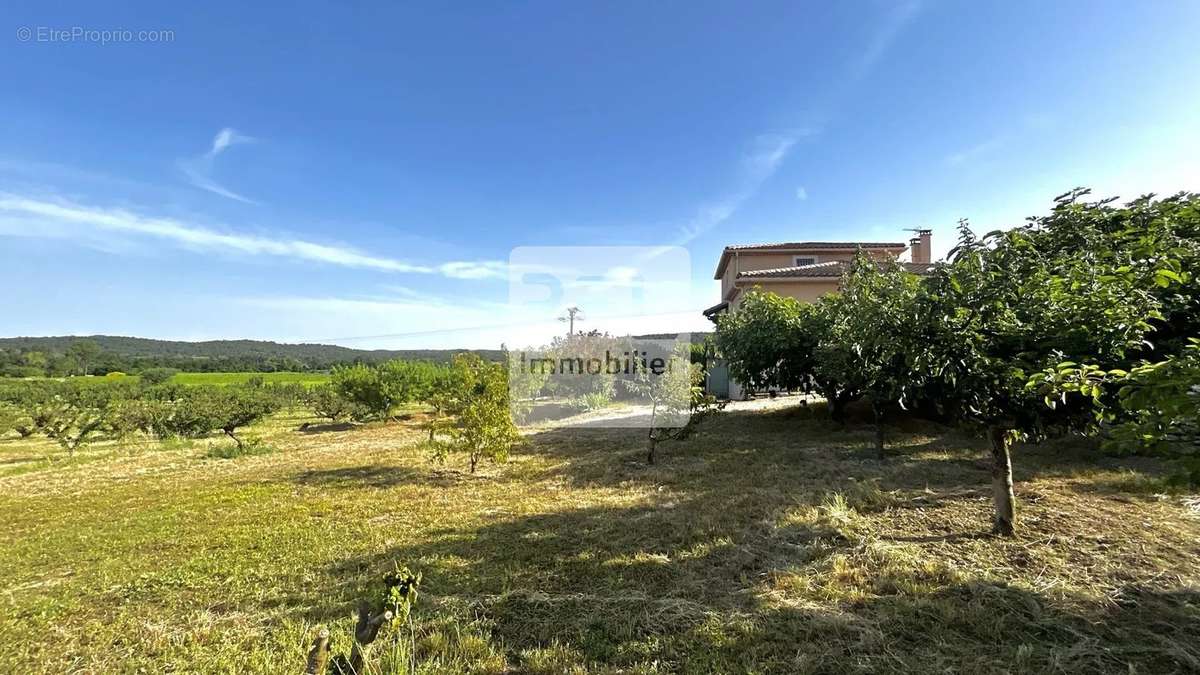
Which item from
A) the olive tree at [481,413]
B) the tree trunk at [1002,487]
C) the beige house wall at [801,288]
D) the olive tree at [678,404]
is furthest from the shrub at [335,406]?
the tree trunk at [1002,487]

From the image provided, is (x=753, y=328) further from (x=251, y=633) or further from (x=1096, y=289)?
(x=251, y=633)

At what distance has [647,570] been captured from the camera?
151 inches

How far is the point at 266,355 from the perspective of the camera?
5544cm

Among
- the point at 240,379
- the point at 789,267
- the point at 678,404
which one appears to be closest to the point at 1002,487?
the point at 678,404

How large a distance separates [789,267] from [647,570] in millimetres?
19990

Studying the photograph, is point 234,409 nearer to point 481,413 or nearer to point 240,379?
point 481,413

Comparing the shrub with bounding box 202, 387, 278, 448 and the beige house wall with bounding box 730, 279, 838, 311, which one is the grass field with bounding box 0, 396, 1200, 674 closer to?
the shrub with bounding box 202, 387, 278, 448

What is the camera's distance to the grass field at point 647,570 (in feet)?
8.96

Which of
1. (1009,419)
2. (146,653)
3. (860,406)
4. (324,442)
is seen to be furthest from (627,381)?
(146,653)

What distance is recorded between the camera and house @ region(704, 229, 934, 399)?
17609 millimetres

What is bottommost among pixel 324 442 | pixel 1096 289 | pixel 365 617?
pixel 324 442

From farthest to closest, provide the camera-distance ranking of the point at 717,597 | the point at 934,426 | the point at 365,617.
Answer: the point at 934,426, the point at 717,597, the point at 365,617

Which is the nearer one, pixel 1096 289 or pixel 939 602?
pixel 939 602

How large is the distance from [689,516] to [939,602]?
8.08ft
